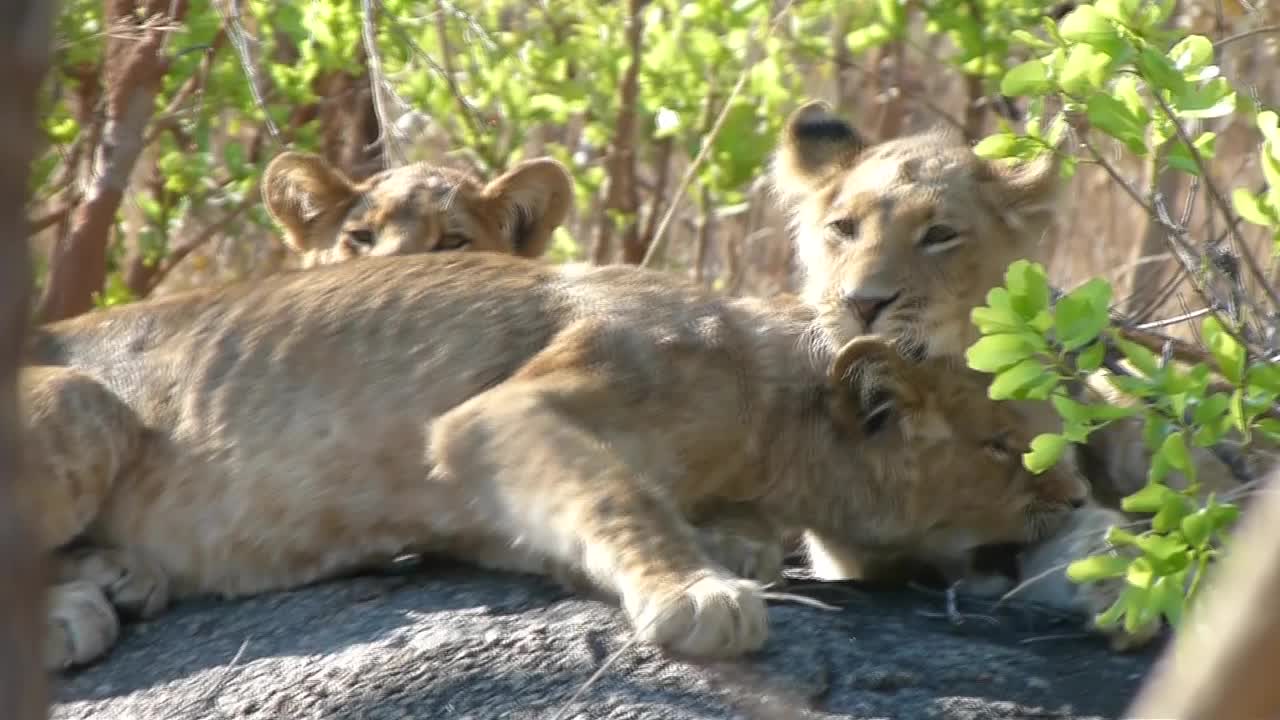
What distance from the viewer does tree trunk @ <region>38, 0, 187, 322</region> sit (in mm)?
5992

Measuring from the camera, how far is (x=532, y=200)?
6.13 m

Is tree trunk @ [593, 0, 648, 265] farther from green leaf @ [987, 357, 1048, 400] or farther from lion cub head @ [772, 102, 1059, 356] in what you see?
green leaf @ [987, 357, 1048, 400]

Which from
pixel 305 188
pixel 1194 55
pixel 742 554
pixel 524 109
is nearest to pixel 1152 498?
pixel 1194 55

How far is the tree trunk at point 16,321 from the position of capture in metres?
1.26

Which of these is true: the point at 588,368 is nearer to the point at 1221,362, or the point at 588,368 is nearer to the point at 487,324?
the point at 487,324

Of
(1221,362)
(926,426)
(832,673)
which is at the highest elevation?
(1221,362)

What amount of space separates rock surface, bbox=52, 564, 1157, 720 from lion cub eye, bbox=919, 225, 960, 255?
88cm

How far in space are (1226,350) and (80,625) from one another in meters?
2.33

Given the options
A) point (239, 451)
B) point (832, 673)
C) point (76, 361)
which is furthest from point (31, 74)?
point (76, 361)

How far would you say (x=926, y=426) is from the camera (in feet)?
13.6

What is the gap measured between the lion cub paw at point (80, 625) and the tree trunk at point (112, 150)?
89.0 inches

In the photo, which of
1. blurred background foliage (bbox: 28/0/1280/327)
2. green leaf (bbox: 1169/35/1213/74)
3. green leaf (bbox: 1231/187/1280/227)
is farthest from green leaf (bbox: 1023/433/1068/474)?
blurred background foliage (bbox: 28/0/1280/327)

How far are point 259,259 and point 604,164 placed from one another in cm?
156

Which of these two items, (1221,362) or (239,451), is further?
(239,451)
